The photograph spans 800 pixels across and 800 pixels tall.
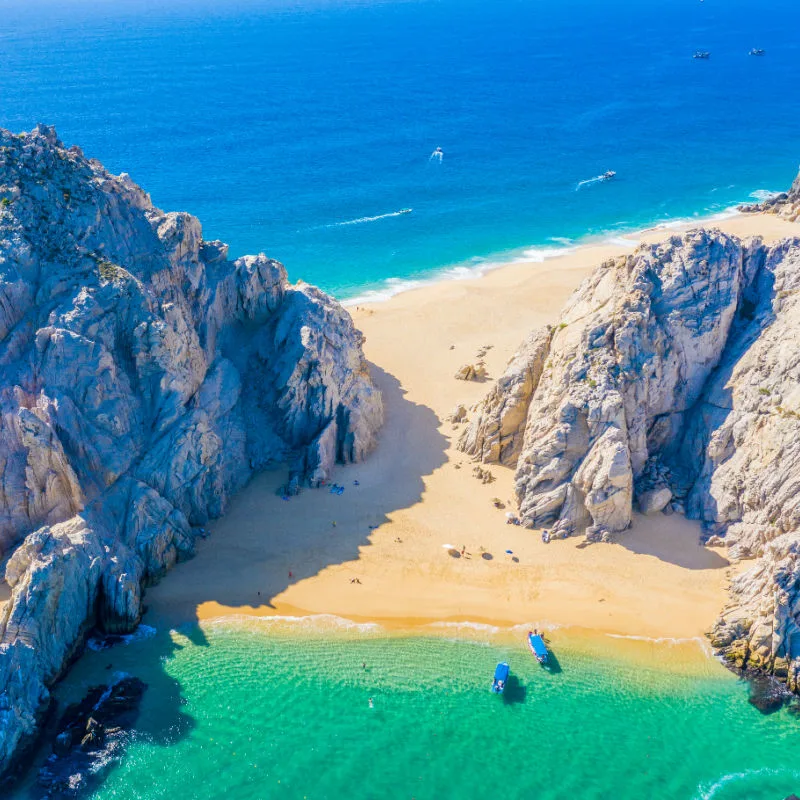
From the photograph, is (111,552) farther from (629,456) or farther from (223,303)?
(629,456)

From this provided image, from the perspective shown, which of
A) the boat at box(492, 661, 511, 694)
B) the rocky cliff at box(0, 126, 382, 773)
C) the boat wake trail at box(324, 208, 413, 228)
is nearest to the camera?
the boat at box(492, 661, 511, 694)

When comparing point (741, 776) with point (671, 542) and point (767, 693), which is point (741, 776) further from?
point (671, 542)

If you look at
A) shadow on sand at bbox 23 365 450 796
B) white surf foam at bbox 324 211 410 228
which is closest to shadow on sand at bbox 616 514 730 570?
shadow on sand at bbox 23 365 450 796

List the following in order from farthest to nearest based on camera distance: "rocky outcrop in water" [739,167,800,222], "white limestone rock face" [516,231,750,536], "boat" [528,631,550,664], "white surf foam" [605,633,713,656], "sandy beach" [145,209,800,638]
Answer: "rocky outcrop in water" [739,167,800,222] < "white limestone rock face" [516,231,750,536] < "sandy beach" [145,209,800,638] < "white surf foam" [605,633,713,656] < "boat" [528,631,550,664]

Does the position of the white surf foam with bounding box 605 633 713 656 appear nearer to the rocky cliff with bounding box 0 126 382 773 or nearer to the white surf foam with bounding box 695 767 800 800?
the white surf foam with bounding box 695 767 800 800

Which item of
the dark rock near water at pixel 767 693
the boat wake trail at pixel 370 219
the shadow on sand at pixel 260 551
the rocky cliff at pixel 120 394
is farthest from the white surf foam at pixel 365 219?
the dark rock near water at pixel 767 693

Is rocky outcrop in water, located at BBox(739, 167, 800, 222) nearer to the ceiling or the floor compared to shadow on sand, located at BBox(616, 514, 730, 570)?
nearer to the ceiling

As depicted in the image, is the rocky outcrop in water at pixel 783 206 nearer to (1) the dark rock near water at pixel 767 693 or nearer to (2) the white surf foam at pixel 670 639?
(2) the white surf foam at pixel 670 639

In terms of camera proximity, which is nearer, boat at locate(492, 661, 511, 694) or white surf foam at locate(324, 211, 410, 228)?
boat at locate(492, 661, 511, 694)
